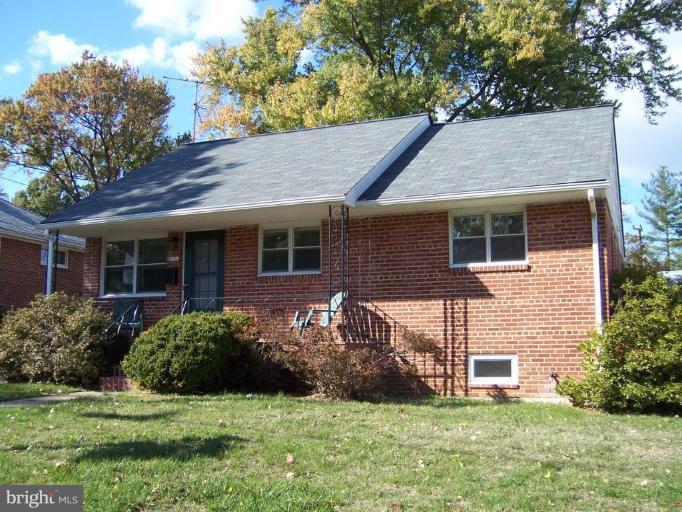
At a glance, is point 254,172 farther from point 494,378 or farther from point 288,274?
point 494,378

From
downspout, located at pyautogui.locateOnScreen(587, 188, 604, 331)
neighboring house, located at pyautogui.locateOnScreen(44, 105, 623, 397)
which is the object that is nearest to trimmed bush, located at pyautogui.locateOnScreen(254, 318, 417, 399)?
neighboring house, located at pyautogui.locateOnScreen(44, 105, 623, 397)

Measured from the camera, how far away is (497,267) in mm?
11562

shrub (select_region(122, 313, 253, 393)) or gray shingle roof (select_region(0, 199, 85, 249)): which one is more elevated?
gray shingle roof (select_region(0, 199, 85, 249))

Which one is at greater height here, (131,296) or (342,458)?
(131,296)

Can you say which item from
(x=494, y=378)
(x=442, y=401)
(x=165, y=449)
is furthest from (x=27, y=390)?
(x=494, y=378)

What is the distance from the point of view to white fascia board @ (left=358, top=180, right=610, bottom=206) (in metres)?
10.4

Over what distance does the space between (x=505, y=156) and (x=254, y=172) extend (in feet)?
17.2

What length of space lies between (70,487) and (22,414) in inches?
149

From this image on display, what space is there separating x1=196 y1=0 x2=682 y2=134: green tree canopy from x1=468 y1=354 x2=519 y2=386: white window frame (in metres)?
13.6

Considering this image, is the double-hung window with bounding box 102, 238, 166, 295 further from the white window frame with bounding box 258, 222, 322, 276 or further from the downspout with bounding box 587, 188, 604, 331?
the downspout with bounding box 587, 188, 604, 331

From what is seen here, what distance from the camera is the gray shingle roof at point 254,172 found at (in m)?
12.5

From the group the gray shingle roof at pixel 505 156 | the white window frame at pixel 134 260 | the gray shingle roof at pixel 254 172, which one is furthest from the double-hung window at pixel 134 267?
the gray shingle roof at pixel 505 156

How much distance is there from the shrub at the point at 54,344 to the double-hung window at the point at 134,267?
179 centimetres

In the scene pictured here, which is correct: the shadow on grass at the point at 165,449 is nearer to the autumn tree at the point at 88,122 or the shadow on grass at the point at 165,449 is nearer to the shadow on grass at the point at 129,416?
the shadow on grass at the point at 129,416
